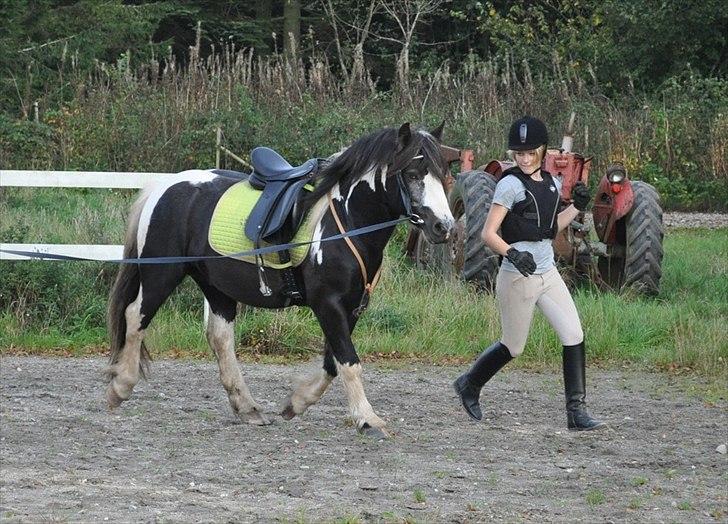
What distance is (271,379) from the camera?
10.8 meters

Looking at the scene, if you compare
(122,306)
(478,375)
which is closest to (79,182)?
(122,306)

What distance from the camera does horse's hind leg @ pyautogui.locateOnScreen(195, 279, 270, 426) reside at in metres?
8.97

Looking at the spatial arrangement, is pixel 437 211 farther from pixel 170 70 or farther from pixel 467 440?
pixel 170 70

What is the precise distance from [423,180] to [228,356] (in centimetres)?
187

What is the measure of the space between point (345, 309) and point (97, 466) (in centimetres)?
183

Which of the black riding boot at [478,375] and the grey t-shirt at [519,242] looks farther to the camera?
the black riding boot at [478,375]

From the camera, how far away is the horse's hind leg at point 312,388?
28.9ft

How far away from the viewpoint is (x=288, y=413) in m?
8.96

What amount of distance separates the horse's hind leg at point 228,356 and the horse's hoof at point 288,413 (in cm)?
12

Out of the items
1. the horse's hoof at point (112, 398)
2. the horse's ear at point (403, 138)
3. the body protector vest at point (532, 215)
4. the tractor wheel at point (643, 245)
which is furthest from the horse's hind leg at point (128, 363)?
the tractor wheel at point (643, 245)

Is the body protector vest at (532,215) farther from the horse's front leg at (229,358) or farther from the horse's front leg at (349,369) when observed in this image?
the horse's front leg at (229,358)

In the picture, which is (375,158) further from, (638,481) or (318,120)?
(318,120)

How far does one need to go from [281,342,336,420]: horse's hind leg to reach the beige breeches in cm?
117

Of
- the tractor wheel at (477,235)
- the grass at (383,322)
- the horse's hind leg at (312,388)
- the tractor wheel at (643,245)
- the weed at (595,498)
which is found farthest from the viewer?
the tractor wheel at (643,245)
